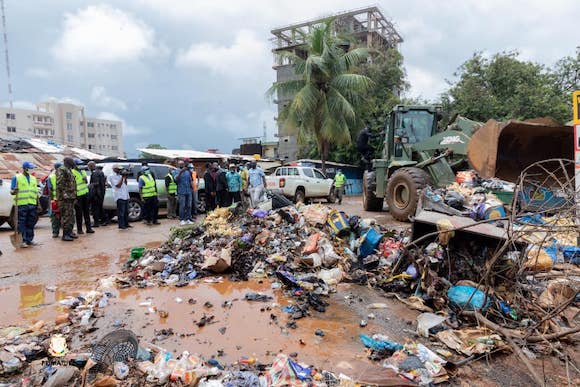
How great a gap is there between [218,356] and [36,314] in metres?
2.24

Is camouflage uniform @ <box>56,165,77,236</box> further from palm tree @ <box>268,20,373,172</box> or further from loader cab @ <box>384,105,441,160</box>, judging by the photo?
palm tree @ <box>268,20,373,172</box>

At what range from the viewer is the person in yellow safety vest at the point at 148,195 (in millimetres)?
9180

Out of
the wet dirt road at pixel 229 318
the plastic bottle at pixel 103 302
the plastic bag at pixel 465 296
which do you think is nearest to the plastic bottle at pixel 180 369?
the wet dirt road at pixel 229 318

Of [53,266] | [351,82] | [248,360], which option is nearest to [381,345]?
[248,360]

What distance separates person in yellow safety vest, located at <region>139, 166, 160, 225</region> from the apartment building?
49284mm

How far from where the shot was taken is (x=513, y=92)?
61.5 ft

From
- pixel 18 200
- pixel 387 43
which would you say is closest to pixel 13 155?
pixel 18 200

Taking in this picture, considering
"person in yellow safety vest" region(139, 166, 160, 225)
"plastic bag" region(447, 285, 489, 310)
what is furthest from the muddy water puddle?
"person in yellow safety vest" region(139, 166, 160, 225)

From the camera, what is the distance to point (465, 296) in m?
3.84

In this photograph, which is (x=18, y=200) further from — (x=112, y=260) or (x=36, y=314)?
(x=36, y=314)

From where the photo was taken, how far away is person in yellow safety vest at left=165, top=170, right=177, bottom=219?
9984mm

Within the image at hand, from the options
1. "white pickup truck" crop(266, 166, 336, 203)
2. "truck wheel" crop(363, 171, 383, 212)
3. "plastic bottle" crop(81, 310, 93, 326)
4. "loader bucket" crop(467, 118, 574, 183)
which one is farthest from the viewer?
"white pickup truck" crop(266, 166, 336, 203)

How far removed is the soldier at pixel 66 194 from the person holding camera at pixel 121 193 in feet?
3.75

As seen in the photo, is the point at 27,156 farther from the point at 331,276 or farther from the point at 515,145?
the point at 515,145
